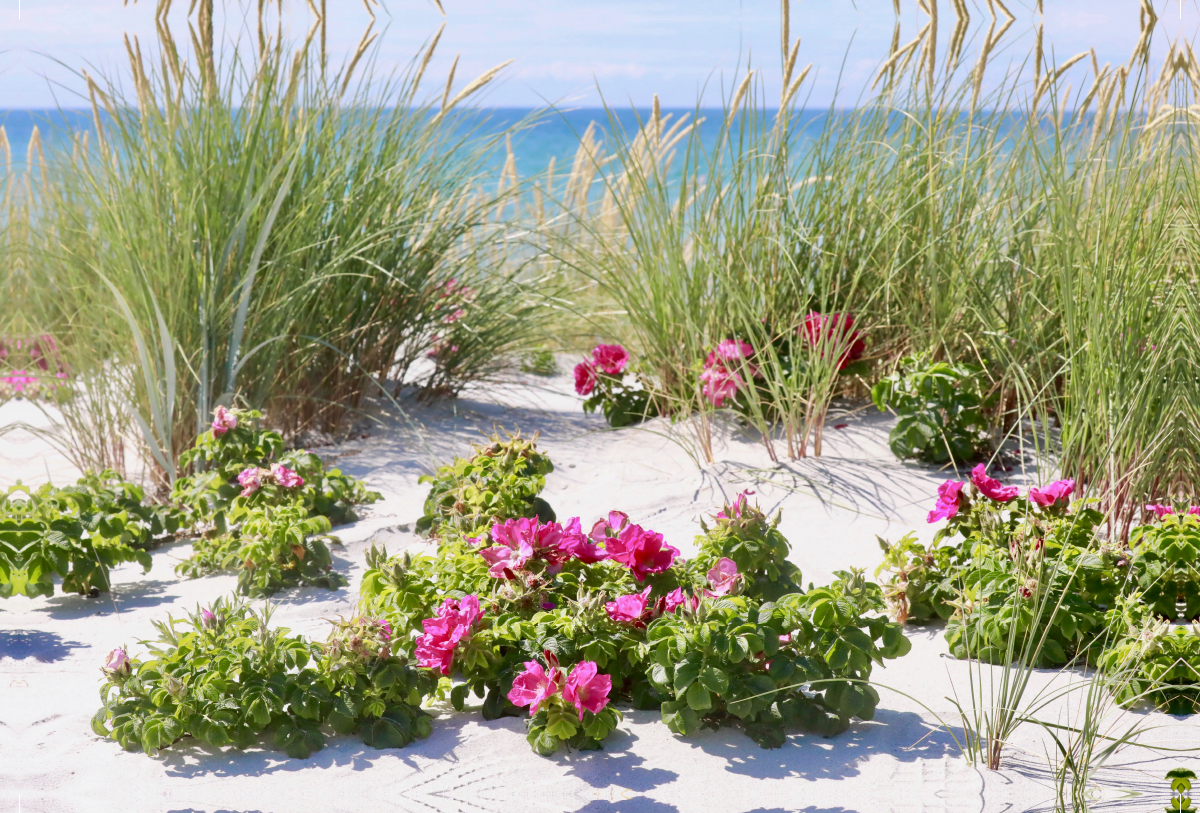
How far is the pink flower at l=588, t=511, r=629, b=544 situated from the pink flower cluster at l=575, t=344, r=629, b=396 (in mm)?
1966

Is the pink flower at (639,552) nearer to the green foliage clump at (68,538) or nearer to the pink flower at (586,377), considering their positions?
the green foliage clump at (68,538)

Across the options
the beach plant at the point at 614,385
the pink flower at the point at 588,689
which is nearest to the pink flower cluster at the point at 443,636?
the pink flower at the point at 588,689

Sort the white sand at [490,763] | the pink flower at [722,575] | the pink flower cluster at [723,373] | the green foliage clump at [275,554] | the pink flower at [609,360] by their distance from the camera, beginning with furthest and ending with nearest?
1. the pink flower at [609,360]
2. the pink flower cluster at [723,373]
3. the green foliage clump at [275,554]
4. the pink flower at [722,575]
5. the white sand at [490,763]

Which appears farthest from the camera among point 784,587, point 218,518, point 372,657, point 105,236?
point 105,236

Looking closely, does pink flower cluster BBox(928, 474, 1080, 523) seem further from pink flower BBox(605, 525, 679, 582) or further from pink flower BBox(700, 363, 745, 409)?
pink flower BBox(700, 363, 745, 409)

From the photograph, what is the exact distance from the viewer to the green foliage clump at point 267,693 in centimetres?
181

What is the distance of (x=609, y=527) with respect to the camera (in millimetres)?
2225

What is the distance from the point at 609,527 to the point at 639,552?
0.39 ft

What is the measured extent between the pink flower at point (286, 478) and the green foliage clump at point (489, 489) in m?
0.35

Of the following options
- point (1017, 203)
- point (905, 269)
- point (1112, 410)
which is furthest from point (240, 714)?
point (1017, 203)

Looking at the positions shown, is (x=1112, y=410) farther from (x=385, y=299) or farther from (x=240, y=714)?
(x=385, y=299)

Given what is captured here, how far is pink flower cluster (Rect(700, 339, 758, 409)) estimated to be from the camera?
3543 millimetres

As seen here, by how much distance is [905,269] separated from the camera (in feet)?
12.2

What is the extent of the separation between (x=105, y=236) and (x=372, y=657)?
89.9 inches
